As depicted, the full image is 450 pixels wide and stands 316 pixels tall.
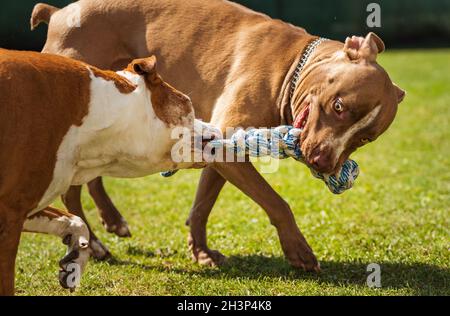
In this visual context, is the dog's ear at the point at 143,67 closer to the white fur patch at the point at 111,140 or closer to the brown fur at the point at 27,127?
the white fur patch at the point at 111,140

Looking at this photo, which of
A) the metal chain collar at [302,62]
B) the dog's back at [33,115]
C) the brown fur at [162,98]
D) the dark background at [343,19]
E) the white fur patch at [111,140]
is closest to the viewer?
the dog's back at [33,115]

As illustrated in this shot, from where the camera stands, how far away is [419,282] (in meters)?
5.04

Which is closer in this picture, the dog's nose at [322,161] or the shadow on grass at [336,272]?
the dog's nose at [322,161]

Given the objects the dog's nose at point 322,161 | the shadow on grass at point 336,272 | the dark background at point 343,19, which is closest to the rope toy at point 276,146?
the dog's nose at point 322,161

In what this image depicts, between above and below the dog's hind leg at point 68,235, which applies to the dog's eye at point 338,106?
above

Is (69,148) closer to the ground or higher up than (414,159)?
higher up

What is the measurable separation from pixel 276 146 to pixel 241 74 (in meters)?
0.80

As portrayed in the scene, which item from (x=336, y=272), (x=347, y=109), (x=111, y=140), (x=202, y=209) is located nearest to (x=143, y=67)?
(x=111, y=140)

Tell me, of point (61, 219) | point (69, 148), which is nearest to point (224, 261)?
point (61, 219)

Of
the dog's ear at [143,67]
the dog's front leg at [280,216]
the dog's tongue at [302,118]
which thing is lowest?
the dog's front leg at [280,216]

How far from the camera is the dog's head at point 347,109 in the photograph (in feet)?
16.0

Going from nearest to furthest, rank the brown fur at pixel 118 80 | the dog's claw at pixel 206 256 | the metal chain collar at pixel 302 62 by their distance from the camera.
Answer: the brown fur at pixel 118 80 → the metal chain collar at pixel 302 62 → the dog's claw at pixel 206 256
